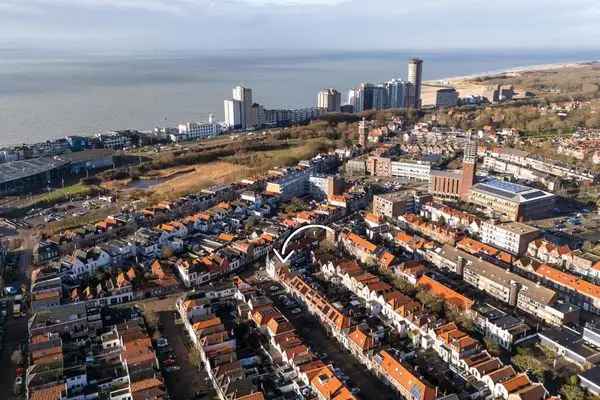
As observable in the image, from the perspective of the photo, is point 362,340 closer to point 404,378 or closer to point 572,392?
point 404,378

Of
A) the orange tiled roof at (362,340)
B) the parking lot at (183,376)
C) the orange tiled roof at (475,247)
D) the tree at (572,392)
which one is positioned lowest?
the parking lot at (183,376)

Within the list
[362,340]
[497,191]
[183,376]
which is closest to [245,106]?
[497,191]

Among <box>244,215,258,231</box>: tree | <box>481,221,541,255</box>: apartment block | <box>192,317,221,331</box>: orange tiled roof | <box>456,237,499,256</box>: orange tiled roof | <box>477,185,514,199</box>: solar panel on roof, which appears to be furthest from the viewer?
<box>477,185,514,199</box>: solar panel on roof

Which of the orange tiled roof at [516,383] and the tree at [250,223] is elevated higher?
the tree at [250,223]

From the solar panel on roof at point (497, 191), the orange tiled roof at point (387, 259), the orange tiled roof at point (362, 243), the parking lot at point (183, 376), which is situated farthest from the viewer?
the solar panel on roof at point (497, 191)

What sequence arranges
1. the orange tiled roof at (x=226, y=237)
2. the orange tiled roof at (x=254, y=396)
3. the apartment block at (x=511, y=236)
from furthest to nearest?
the orange tiled roof at (x=226, y=237)
the apartment block at (x=511, y=236)
the orange tiled roof at (x=254, y=396)

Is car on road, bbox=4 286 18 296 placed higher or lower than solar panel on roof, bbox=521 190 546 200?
lower

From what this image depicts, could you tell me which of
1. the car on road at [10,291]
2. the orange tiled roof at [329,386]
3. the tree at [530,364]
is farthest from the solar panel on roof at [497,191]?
the car on road at [10,291]

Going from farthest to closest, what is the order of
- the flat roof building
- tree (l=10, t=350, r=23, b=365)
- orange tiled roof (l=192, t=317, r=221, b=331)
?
the flat roof building < orange tiled roof (l=192, t=317, r=221, b=331) < tree (l=10, t=350, r=23, b=365)

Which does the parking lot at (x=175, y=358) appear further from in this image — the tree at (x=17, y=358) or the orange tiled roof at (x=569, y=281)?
the orange tiled roof at (x=569, y=281)

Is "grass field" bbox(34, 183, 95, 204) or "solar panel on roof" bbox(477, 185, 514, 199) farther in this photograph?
"grass field" bbox(34, 183, 95, 204)

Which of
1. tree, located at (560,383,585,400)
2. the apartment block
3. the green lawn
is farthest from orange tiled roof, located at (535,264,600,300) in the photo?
the green lawn

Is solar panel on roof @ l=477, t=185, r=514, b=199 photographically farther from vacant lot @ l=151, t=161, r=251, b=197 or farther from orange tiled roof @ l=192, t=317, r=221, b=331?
orange tiled roof @ l=192, t=317, r=221, b=331
